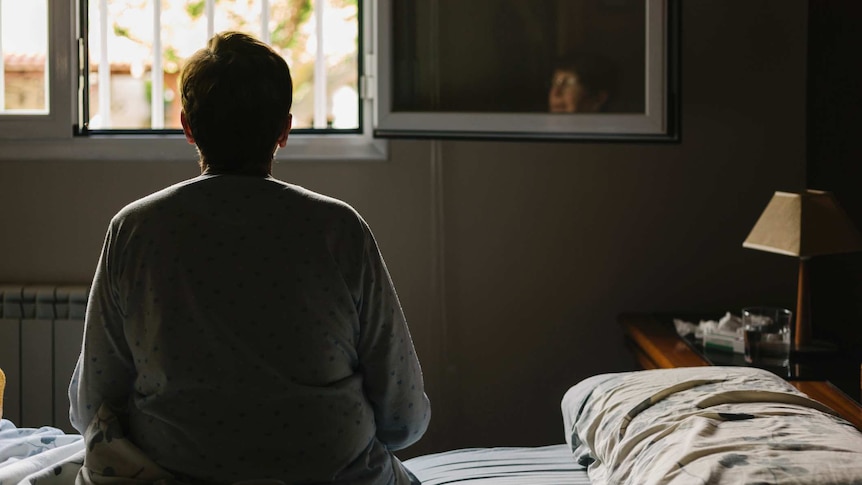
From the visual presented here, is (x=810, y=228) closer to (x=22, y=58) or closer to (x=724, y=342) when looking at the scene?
(x=724, y=342)

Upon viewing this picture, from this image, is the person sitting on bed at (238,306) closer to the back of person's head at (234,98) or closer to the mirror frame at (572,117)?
the back of person's head at (234,98)

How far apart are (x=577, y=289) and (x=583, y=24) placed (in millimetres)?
767

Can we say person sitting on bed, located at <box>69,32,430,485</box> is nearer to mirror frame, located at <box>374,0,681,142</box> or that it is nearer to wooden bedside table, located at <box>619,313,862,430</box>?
wooden bedside table, located at <box>619,313,862,430</box>

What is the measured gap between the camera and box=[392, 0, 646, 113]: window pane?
102 inches

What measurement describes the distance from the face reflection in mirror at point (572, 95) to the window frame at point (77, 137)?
1.73ft

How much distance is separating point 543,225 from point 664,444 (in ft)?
4.82

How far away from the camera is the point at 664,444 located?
1.50 m

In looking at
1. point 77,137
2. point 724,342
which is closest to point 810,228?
point 724,342

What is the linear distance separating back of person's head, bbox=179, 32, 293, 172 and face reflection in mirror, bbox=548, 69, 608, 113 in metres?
1.28

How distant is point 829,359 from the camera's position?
90.9 inches

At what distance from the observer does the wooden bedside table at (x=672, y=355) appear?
1.93 meters

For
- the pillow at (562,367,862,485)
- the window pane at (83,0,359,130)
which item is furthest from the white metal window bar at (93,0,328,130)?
the pillow at (562,367,862,485)

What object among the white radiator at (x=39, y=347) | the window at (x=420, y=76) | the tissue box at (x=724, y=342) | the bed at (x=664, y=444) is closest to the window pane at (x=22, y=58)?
the window at (x=420, y=76)

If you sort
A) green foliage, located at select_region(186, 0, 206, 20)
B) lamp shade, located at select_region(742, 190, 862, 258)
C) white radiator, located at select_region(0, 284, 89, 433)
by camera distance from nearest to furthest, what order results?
lamp shade, located at select_region(742, 190, 862, 258), white radiator, located at select_region(0, 284, 89, 433), green foliage, located at select_region(186, 0, 206, 20)
